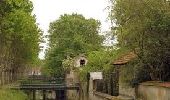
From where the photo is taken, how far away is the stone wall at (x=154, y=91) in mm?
23459

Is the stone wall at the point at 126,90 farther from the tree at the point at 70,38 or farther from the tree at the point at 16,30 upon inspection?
the tree at the point at 70,38

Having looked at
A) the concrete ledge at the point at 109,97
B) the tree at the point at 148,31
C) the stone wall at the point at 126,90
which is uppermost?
the tree at the point at 148,31

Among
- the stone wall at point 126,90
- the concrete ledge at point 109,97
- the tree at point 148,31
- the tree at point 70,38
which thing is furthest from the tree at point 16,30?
the tree at point 70,38

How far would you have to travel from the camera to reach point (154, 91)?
1010 inches

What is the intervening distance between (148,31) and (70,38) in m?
63.4

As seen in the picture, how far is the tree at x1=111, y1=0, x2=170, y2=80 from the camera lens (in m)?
26.6

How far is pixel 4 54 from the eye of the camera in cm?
5956

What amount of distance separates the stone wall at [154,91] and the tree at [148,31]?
1.08 metres

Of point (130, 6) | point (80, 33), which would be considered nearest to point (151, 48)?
point (130, 6)

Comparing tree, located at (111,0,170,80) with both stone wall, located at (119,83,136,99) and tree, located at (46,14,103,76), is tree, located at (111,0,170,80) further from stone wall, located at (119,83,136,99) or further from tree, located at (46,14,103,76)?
tree, located at (46,14,103,76)

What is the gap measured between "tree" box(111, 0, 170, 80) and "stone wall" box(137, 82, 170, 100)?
1.08 m

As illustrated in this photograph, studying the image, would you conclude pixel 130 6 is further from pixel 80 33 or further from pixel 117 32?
pixel 80 33

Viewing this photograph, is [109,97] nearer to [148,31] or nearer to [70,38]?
[148,31]

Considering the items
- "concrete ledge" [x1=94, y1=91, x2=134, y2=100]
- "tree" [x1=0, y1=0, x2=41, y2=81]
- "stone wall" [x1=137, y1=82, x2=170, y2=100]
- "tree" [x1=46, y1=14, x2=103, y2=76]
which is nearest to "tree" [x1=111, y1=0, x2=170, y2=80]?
"stone wall" [x1=137, y1=82, x2=170, y2=100]
